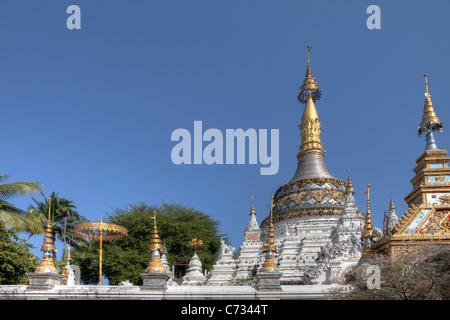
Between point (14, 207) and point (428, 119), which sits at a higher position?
point (428, 119)

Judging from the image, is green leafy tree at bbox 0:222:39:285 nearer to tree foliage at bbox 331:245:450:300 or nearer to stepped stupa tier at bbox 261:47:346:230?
tree foliage at bbox 331:245:450:300

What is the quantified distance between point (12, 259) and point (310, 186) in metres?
29.1

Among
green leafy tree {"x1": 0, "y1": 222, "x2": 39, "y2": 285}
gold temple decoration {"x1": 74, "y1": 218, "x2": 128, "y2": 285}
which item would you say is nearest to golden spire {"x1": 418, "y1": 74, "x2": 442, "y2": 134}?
gold temple decoration {"x1": 74, "y1": 218, "x2": 128, "y2": 285}

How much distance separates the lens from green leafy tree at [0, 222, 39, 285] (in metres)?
22.8

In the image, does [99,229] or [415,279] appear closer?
[415,279]

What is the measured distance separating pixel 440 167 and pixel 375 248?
4.10 metres

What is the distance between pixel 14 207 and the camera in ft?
89.6

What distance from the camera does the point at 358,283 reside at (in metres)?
16.1

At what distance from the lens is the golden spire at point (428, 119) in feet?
66.0

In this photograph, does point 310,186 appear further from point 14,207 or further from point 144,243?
point 14,207

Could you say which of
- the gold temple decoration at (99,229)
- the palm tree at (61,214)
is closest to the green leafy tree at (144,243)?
the palm tree at (61,214)

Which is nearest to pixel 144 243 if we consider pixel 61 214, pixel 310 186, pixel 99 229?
pixel 61 214
